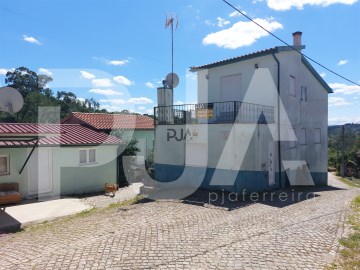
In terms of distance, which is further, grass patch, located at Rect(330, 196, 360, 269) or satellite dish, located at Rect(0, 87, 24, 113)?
satellite dish, located at Rect(0, 87, 24, 113)

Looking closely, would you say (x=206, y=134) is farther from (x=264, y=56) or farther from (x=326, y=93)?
(x=326, y=93)

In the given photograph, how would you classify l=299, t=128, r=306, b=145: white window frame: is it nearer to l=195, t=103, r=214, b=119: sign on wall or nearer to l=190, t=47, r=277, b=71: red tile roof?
l=190, t=47, r=277, b=71: red tile roof

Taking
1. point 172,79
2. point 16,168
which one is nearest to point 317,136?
point 172,79

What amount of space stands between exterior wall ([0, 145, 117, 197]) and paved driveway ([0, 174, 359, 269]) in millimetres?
4787

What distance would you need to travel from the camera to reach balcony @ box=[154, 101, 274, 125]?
14109mm

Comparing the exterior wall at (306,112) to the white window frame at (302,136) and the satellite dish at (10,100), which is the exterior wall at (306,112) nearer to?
the white window frame at (302,136)

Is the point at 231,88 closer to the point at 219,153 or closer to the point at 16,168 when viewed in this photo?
the point at 219,153

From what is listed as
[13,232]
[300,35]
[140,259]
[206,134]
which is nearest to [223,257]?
[140,259]

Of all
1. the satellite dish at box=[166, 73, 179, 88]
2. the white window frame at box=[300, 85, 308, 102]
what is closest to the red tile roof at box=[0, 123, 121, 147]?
the satellite dish at box=[166, 73, 179, 88]

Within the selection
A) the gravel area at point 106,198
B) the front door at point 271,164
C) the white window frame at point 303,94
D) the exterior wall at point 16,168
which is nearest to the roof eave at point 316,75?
the white window frame at point 303,94

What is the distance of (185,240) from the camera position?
23.8 ft

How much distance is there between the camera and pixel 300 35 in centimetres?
1853

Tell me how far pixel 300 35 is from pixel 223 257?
1620cm

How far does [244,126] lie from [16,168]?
9.99 metres
